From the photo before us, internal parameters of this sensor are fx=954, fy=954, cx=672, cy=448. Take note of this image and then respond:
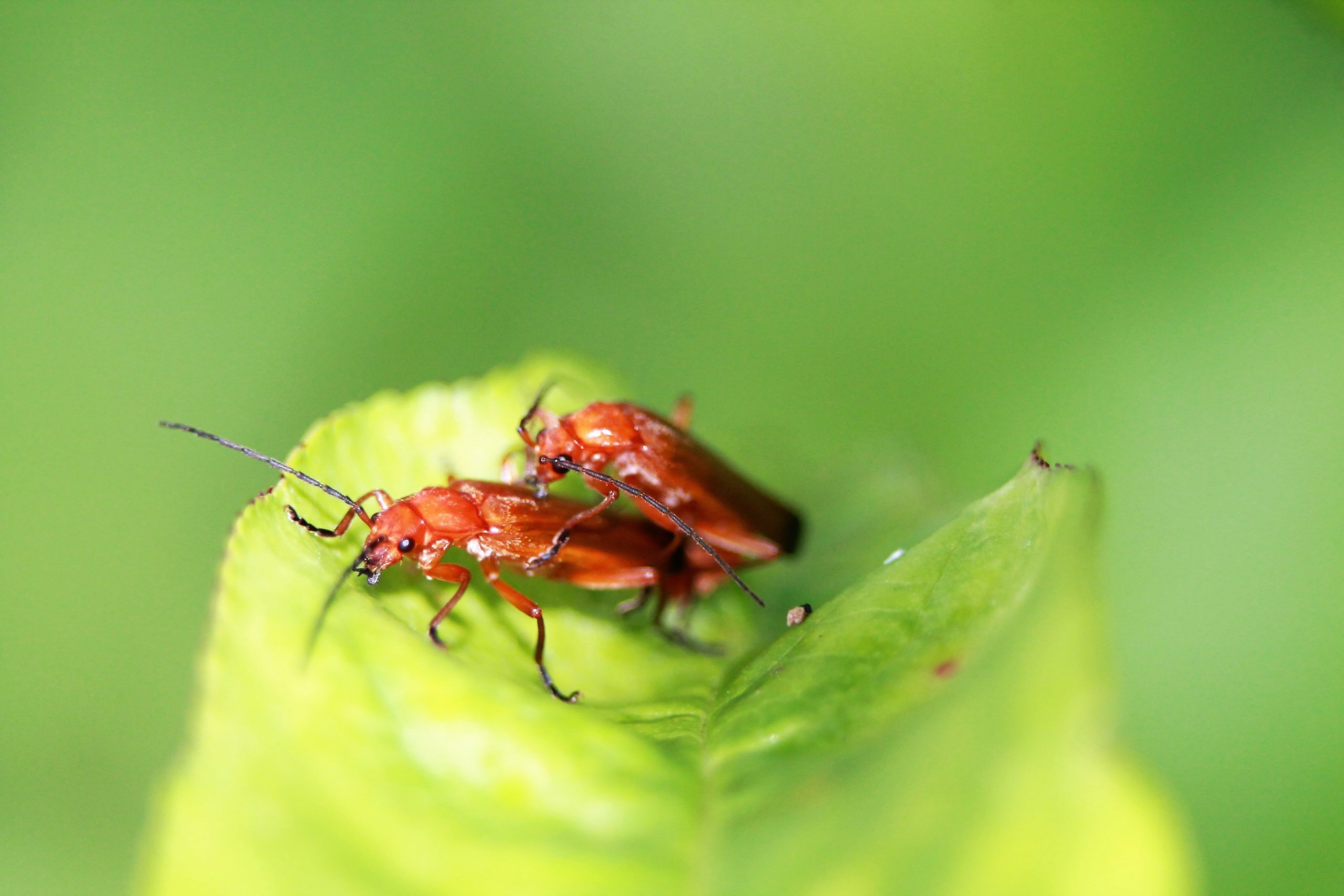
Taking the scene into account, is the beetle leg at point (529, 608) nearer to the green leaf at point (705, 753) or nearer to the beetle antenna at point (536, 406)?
the green leaf at point (705, 753)

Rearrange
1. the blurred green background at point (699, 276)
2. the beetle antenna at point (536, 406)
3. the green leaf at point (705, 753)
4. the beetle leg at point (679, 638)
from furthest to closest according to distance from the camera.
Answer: the blurred green background at point (699, 276), the beetle antenna at point (536, 406), the beetle leg at point (679, 638), the green leaf at point (705, 753)

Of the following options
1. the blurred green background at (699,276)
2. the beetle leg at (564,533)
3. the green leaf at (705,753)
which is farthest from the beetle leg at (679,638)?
the blurred green background at (699,276)

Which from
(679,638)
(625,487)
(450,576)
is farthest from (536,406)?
(679,638)

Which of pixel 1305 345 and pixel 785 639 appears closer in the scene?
pixel 785 639

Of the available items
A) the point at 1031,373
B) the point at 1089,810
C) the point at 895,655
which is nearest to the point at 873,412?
the point at 1031,373

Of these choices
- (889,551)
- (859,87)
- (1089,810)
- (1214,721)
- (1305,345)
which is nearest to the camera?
(1089,810)

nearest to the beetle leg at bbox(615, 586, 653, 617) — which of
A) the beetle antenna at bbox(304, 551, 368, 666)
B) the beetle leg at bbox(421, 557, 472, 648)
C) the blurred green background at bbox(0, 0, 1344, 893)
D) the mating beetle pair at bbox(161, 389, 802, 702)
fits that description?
the mating beetle pair at bbox(161, 389, 802, 702)

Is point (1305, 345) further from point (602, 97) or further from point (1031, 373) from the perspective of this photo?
point (602, 97)
